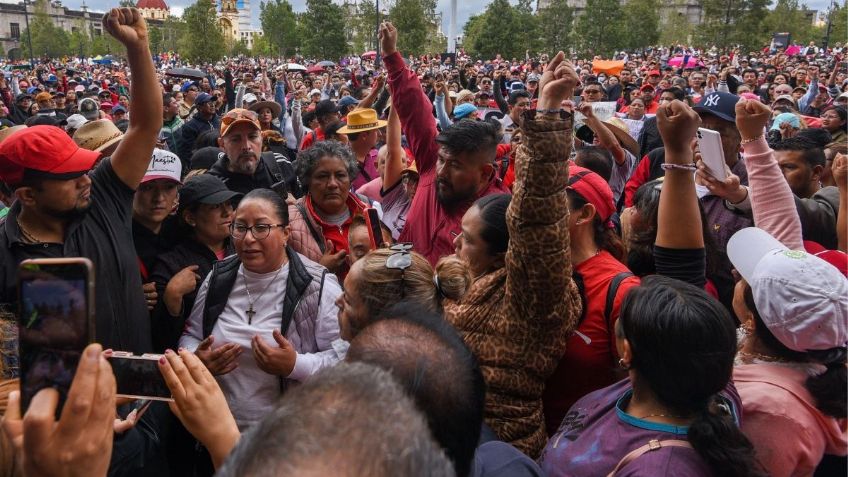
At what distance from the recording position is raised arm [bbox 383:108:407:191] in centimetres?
467

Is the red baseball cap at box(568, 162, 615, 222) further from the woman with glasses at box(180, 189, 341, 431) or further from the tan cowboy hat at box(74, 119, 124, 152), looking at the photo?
the tan cowboy hat at box(74, 119, 124, 152)

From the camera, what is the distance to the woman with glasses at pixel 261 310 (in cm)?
277

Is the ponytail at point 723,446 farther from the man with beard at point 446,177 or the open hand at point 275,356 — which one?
the man with beard at point 446,177

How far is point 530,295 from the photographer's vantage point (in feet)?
6.53

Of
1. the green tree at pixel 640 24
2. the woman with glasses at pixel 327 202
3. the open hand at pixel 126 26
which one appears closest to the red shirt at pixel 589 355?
the woman with glasses at pixel 327 202

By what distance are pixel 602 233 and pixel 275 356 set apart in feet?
4.73

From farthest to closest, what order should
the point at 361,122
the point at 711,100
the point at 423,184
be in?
1. the point at 361,122
2. the point at 711,100
3. the point at 423,184

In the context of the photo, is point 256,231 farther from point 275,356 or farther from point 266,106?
point 266,106

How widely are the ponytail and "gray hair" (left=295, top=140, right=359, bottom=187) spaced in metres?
2.89

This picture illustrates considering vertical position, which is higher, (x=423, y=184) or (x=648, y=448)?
(x=423, y=184)

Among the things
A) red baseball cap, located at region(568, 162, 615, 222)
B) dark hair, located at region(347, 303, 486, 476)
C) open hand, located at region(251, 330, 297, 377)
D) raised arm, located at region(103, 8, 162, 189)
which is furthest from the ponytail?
raised arm, located at region(103, 8, 162, 189)

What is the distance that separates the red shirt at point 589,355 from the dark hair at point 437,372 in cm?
91

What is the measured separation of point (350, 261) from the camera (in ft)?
12.1

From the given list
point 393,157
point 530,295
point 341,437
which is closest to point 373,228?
point 393,157
